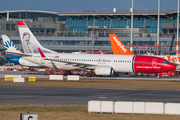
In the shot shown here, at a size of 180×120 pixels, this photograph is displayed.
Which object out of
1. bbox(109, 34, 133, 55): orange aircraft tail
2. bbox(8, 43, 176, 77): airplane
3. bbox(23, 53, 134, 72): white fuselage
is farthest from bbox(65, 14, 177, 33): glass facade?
bbox(23, 53, 134, 72): white fuselage

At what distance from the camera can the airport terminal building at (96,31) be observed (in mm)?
114000

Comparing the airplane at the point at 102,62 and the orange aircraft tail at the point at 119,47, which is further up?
the orange aircraft tail at the point at 119,47

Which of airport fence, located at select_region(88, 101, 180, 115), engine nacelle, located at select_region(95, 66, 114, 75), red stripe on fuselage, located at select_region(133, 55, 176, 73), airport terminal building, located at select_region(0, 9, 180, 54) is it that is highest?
airport terminal building, located at select_region(0, 9, 180, 54)

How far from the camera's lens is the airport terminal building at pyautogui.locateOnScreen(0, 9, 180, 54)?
114000mm

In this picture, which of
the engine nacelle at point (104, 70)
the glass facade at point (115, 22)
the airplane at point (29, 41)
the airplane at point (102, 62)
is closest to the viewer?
the engine nacelle at point (104, 70)

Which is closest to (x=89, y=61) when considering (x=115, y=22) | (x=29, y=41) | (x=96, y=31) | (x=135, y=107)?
(x=29, y=41)

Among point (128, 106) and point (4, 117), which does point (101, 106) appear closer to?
point (128, 106)

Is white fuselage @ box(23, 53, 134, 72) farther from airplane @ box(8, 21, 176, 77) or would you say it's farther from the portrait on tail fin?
the portrait on tail fin

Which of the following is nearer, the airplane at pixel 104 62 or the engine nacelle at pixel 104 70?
the engine nacelle at pixel 104 70

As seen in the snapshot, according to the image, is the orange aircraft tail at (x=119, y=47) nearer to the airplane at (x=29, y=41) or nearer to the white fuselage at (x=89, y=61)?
the white fuselage at (x=89, y=61)

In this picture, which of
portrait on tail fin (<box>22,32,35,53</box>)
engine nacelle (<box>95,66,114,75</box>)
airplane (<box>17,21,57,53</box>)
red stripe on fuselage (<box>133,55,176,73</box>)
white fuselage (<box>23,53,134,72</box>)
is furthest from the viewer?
portrait on tail fin (<box>22,32,35,53</box>)

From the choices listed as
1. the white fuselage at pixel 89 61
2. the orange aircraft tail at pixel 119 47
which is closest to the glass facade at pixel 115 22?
the orange aircraft tail at pixel 119 47

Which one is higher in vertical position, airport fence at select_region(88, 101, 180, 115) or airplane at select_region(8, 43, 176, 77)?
airplane at select_region(8, 43, 176, 77)

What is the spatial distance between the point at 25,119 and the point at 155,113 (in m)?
11.1
